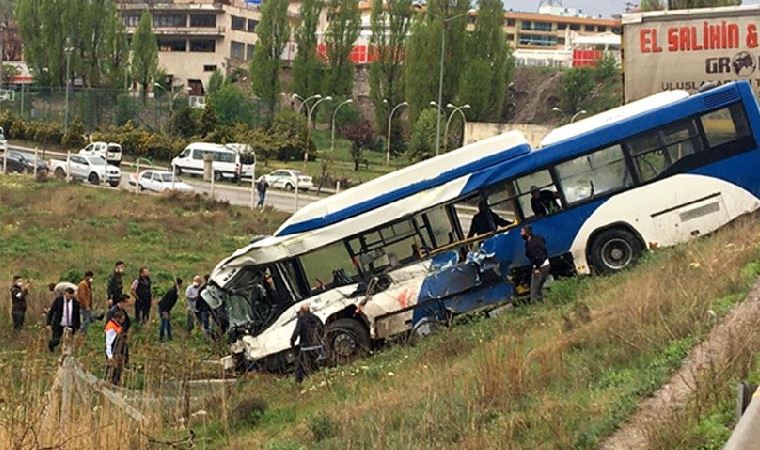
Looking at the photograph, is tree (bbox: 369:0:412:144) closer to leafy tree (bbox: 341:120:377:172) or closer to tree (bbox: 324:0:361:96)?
tree (bbox: 324:0:361:96)

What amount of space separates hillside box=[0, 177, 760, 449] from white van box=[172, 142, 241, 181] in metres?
37.3

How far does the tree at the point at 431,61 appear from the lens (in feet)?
239

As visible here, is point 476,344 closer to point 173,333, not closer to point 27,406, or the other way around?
point 27,406

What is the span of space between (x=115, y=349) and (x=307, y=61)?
215 feet

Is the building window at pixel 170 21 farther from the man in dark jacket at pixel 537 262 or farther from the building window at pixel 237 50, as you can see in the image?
the man in dark jacket at pixel 537 262

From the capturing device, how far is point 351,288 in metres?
18.9

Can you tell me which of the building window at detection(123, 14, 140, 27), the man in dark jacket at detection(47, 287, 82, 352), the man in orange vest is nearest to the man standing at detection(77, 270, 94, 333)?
the man in dark jacket at detection(47, 287, 82, 352)

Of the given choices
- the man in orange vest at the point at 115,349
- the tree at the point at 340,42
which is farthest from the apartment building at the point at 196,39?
the man in orange vest at the point at 115,349

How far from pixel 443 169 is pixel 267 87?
2498 inches

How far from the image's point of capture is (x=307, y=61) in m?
80.5

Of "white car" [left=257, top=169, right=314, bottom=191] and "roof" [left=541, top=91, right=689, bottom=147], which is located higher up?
"roof" [left=541, top=91, right=689, bottom=147]

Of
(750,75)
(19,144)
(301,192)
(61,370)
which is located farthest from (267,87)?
(61,370)

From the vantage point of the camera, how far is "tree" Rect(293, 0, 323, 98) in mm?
80500

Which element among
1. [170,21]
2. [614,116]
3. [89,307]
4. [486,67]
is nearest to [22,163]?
[486,67]
